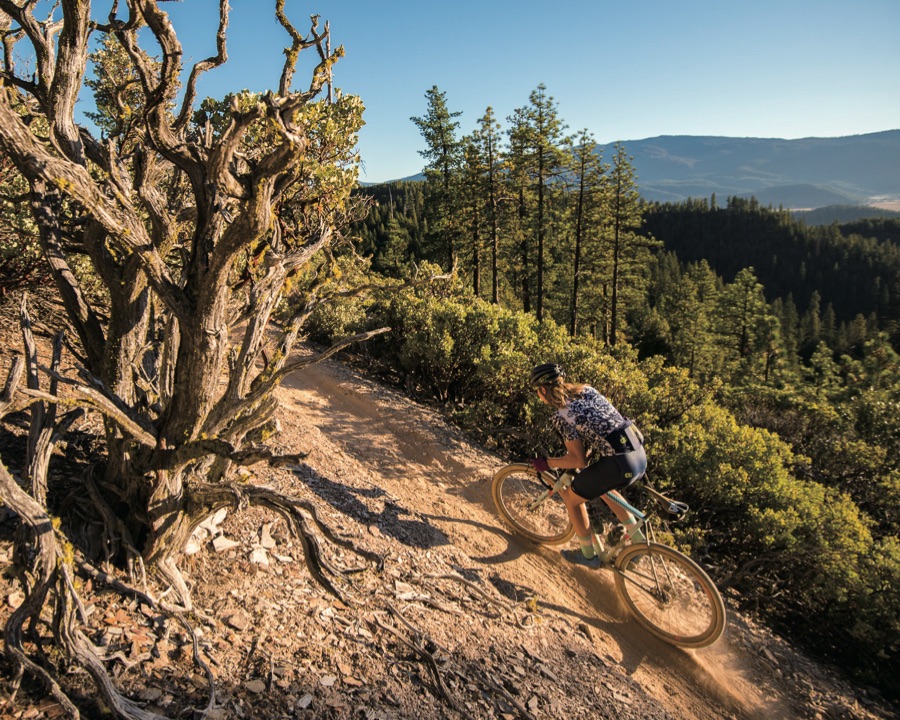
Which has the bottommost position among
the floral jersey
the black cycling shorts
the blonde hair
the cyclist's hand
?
the cyclist's hand

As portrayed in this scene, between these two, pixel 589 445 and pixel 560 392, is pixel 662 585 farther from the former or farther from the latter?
pixel 560 392

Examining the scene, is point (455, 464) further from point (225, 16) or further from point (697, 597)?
point (225, 16)

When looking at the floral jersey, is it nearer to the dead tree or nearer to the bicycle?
the bicycle

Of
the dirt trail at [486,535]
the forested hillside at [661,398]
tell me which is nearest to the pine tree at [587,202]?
the forested hillside at [661,398]

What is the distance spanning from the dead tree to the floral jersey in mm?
2698

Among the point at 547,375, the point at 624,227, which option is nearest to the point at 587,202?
the point at 624,227

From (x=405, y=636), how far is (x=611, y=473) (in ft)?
7.90

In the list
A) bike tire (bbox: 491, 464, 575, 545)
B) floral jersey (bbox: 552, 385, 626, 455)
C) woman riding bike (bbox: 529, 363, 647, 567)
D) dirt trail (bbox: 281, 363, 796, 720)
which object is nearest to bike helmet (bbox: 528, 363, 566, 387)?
woman riding bike (bbox: 529, 363, 647, 567)

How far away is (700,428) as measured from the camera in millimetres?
7914

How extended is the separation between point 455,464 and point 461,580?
2.72m

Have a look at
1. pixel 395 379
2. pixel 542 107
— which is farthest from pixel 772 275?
pixel 395 379

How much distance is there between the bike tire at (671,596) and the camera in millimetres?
4895

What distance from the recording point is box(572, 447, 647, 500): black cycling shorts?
4.96 m

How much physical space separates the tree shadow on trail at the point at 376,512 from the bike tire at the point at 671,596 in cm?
202
